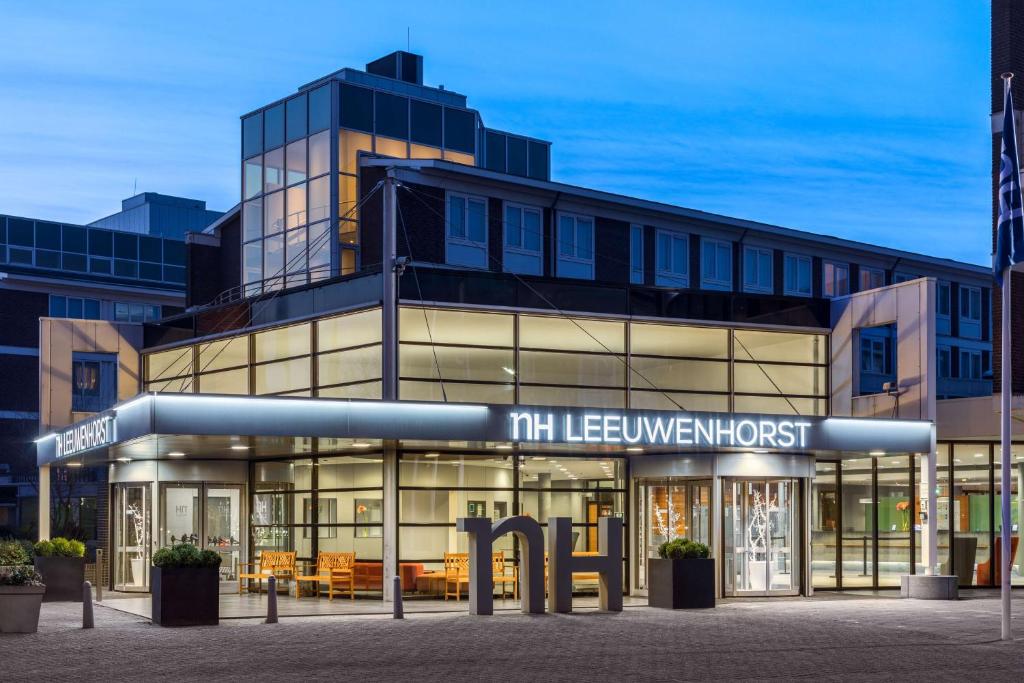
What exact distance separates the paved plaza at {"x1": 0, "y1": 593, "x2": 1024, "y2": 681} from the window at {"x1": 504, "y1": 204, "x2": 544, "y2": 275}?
23.2 metres

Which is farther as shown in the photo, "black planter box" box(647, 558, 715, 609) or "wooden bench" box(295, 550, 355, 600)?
"wooden bench" box(295, 550, 355, 600)

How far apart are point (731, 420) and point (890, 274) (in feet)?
111

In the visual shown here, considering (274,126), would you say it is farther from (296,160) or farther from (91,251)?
(91,251)

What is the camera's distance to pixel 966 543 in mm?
34312

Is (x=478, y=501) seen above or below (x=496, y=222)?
below

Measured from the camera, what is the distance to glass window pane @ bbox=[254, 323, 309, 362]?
33.1 meters

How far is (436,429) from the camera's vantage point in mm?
27609

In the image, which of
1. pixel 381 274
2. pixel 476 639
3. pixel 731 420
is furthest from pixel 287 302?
pixel 476 639

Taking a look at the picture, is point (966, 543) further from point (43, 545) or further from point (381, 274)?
point (43, 545)

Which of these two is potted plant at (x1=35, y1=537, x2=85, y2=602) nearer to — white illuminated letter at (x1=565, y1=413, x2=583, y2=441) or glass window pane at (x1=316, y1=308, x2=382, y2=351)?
glass window pane at (x1=316, y1=308, x2=382, y2=351)

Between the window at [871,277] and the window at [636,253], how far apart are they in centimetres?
1208

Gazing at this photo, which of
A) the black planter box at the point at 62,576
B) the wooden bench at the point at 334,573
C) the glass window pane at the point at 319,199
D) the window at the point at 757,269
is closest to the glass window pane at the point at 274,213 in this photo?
the glass window pane at the point at 319,199

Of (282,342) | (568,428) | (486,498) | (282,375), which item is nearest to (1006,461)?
(568,428)

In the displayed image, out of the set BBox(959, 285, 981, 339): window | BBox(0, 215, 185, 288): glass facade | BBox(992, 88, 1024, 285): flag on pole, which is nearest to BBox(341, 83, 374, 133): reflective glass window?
BBox(959, 285, 981, 339): window
